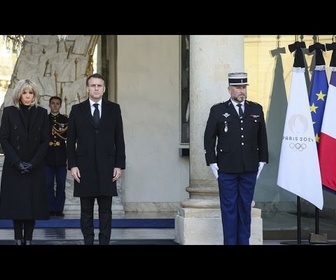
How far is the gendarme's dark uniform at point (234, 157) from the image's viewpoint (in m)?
10.8

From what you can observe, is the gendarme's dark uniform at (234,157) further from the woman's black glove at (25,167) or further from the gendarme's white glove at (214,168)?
the woman's black glove at (25,167)

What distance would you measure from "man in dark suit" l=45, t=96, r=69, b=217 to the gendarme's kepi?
4.29 m

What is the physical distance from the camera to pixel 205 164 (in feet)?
38.6

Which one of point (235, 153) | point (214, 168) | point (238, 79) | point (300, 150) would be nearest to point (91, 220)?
point (214, 168)

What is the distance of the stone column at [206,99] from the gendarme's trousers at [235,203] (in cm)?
71

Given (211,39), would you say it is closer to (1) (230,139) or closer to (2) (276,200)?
(1) (230,139)

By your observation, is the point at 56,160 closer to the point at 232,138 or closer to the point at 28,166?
the point at 28,166

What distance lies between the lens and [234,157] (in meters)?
10.8

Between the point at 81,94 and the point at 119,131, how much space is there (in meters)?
4.88

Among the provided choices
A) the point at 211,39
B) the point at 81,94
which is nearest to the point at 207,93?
Result: the point at 211,39

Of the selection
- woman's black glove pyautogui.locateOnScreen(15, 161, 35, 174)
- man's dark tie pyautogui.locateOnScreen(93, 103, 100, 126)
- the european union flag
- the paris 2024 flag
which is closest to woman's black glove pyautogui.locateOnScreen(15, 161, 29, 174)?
woman's black glove pyautogui.locateOnScreen(15, 161, 35, 174)

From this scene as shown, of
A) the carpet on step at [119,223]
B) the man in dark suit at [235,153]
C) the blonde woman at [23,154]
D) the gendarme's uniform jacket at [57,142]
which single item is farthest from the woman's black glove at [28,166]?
the gendarme's uniform jacket at [57,142]

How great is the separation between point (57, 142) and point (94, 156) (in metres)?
4.10
